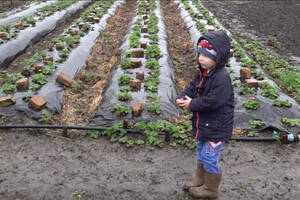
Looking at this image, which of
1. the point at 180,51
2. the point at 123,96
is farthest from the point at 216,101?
the point at 180,51

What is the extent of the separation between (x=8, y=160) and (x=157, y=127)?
2.21 metres

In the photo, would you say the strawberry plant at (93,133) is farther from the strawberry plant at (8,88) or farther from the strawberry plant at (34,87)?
the strawberry plant at (8,88)

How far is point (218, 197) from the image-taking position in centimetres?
329

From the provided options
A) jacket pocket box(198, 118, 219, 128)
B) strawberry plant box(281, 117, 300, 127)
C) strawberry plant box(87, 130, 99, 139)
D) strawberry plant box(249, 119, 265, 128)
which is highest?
jacket pocket box(198, 118, 219, 128)

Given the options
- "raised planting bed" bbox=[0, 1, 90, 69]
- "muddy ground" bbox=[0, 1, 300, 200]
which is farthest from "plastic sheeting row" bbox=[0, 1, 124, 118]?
"raised planting bed" bbox=[0, 1, 90, 69]

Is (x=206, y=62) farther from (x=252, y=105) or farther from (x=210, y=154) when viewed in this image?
(x=252, y=105)

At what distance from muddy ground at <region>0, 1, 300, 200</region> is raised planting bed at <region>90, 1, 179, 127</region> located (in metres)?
0.65

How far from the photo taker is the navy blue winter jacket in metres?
2.60

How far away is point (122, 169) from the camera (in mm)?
3734

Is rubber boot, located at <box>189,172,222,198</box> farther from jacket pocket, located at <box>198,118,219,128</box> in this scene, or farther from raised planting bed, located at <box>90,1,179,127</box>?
raised planting bed, located at <box>90,1,179,127</box>

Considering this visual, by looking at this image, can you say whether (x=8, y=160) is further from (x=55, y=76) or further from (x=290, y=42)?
(x=290, y=42)

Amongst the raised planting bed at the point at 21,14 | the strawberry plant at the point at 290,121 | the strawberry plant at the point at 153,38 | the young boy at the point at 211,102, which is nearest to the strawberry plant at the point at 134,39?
the strawberry plant at the point at 153,38

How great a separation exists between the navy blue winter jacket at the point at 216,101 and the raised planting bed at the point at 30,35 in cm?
558

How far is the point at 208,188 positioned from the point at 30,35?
726 cm
